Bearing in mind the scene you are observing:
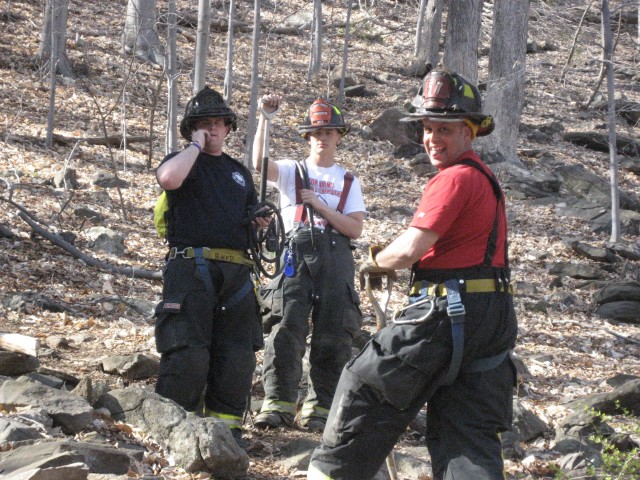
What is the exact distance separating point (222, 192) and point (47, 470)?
A: 2167mm

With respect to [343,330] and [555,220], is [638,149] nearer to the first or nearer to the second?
[555,220]

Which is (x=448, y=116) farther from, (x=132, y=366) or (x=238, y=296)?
(x=132, y=366)

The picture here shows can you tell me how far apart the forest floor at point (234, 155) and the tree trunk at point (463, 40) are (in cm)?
202

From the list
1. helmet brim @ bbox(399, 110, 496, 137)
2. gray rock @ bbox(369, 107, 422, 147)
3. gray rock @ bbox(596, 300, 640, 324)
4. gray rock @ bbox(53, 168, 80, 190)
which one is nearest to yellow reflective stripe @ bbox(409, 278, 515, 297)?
helmet brim @ bbox(399, 110, 496, 137)

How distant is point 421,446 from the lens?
19.9 ft

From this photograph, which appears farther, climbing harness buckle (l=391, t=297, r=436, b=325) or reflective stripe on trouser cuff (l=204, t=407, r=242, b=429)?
reflective stripe on trouser cuff (l=204, t=407, r=242, b=429)

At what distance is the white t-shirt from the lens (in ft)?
19.3

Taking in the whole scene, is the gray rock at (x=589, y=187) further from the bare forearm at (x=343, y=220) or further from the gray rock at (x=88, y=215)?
the bare forearm at (x=343, y=220)

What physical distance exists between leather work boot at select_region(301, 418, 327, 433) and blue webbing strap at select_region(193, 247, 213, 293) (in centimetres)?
137

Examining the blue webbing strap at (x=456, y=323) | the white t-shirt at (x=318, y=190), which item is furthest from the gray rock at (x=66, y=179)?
the blue webbing strap at (x=456, y=323)

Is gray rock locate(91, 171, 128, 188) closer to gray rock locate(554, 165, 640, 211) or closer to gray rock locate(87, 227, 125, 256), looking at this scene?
gray rock locate(87, 227, 125, 256)

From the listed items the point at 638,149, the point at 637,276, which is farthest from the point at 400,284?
the point at 638,149

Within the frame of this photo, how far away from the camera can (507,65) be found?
17.7m

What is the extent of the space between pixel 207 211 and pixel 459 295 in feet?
6.29
